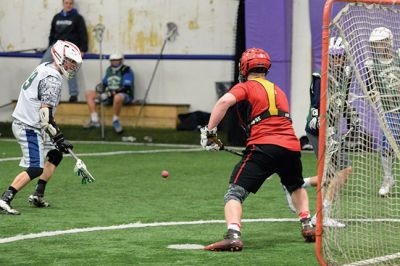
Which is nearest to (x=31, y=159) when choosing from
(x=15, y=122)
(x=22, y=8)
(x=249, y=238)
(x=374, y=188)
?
(x=15, y=122)

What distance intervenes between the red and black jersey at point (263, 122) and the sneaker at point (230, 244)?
79 cm

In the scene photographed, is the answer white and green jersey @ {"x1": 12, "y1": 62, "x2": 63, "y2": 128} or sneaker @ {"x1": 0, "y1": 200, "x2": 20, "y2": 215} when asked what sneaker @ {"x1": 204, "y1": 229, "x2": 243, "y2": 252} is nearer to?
sneaker @ {"x1": 0, "y1": 200, "x2": 20, "y2": 215}

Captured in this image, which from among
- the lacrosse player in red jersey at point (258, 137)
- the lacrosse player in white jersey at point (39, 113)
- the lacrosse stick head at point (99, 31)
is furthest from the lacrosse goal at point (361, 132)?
the lacrosse stick head at point (99, 31)

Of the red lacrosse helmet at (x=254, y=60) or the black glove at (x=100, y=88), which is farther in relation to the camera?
the black glove at (x=100, y=88)

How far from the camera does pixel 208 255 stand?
8664mm

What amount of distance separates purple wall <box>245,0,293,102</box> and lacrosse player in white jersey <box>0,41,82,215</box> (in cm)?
706

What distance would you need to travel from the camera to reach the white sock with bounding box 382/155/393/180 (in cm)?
949

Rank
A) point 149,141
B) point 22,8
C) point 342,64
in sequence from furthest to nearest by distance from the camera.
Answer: point 22,8, point 149,141, point 342,64

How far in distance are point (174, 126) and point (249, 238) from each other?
415 inches

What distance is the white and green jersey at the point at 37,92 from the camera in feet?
36.2

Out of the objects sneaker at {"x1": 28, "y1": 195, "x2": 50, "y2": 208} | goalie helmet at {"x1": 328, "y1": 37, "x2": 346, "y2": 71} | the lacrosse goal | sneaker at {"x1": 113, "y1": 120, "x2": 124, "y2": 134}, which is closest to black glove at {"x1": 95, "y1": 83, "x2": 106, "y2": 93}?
sneaker at {"x1": 113, "y1": 120, "x2": 124, "y2": 134}

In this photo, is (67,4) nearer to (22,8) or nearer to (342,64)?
(22,8)

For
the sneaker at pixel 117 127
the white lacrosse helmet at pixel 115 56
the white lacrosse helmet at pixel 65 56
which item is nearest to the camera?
the white lacrosse helmet at pixel 65 56

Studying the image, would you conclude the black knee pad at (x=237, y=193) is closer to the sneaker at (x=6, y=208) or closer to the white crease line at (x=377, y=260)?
the white crease line at (x=377, y=260)
